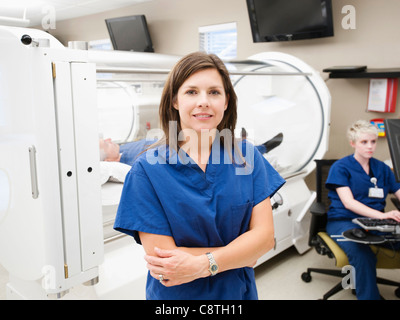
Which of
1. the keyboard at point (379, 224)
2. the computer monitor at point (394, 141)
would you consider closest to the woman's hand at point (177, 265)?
the computer monitor at point (394, 141)

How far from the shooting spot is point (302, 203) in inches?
126

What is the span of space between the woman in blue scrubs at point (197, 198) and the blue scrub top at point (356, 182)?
60.5 inches

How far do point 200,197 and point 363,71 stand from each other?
2863 millimetres

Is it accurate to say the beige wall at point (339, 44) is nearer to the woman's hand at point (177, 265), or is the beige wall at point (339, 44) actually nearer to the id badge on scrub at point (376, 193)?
the id badge on scrub at point (376, 193)

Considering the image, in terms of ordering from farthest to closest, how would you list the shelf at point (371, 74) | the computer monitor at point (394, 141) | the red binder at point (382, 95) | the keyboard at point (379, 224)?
1. the red binder at point (382, 95)
2. the shelf at point (371, 74)
3. the keyboard at point (379, 224)
4. the computer monitor at point (394, 141)

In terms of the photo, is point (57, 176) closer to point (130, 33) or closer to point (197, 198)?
point (197, 198)

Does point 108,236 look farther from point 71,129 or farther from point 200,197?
point 200,197

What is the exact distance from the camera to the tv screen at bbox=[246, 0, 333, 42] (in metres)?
3.73

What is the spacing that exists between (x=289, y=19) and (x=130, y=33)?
264 cm

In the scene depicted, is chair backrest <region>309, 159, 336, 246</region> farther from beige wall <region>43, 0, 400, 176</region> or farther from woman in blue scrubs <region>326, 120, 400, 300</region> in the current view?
beige wall <region>43, 0, 400, 176</region>

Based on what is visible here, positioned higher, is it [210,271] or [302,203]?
[210,271]

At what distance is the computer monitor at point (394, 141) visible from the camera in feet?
5.57

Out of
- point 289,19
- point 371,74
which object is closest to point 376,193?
point 371,74
